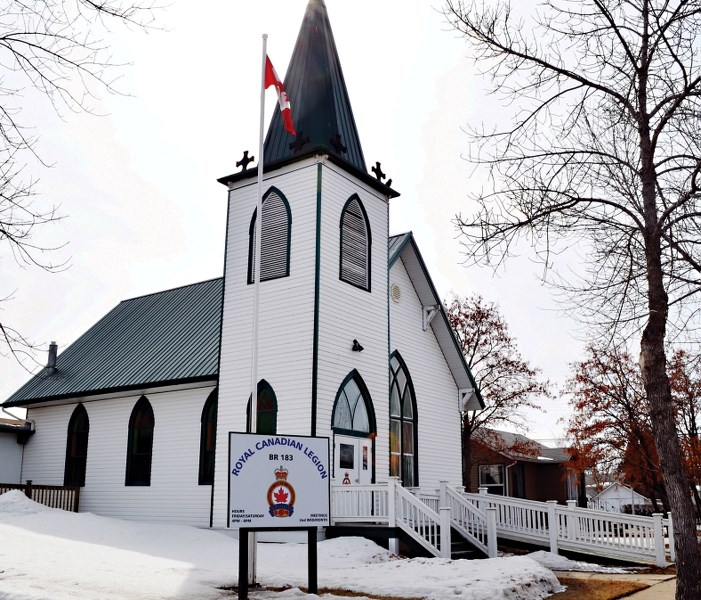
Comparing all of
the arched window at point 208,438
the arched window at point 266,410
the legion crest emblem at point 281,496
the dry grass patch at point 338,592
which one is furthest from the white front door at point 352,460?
the legion crest emblem at point 281,496

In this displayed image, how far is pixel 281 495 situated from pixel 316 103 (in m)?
13.0

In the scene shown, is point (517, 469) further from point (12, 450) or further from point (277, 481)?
point (277, 481)

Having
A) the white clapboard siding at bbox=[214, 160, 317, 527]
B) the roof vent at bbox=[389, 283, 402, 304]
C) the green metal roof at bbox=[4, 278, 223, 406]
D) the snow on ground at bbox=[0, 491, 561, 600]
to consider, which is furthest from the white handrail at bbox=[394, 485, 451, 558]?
the roof vent at bbox=[389, 283, 402, 304]

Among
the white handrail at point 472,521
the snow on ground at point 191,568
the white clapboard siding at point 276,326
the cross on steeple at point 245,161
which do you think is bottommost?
the snow on ground at point 191,568

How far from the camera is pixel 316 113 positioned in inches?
837

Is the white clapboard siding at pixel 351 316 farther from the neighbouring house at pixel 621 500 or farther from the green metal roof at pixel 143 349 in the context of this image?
the neighbouring house at pixel 621 500

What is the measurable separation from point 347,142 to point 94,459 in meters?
12.4

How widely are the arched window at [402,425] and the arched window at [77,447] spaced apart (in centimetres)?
983

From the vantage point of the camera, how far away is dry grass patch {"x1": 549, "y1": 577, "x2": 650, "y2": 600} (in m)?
12.3

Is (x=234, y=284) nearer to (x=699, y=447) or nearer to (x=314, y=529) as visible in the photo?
(x=314, y=529)

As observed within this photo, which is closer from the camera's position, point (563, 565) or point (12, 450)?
point (563, 565)

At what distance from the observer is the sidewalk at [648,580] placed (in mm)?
12477

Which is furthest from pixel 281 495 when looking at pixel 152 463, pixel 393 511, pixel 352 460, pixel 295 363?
pixel 152 463

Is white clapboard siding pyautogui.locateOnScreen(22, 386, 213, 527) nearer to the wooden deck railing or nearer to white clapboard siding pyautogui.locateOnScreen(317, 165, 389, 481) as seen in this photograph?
the wooden deck railing
